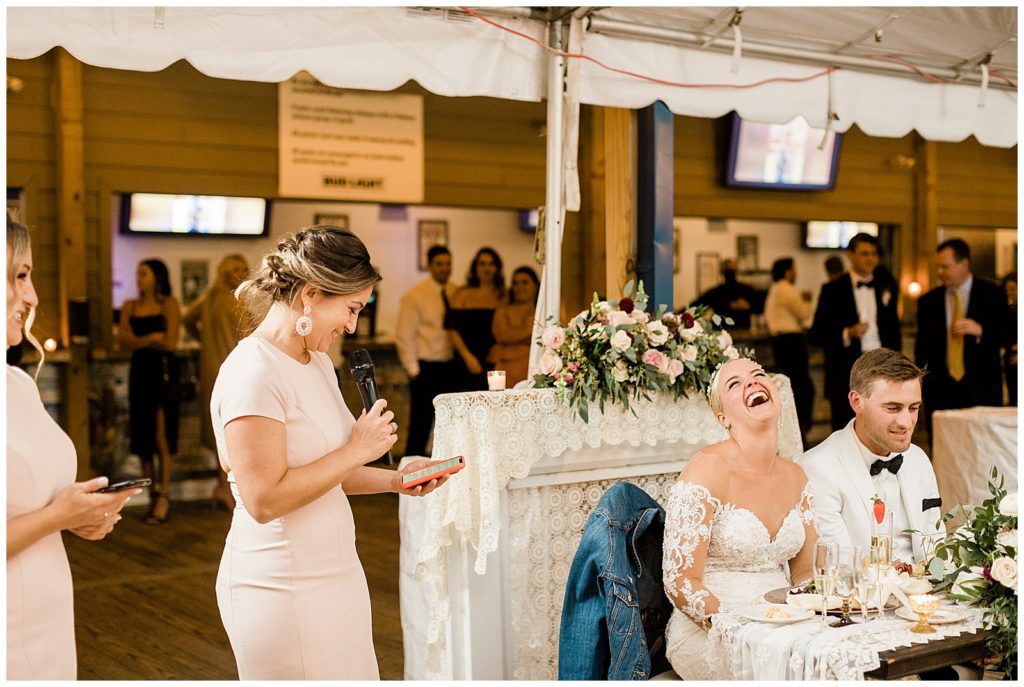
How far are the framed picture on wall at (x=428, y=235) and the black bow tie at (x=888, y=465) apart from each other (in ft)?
25.1

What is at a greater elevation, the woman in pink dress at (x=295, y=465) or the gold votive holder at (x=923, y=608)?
the woman in pink dress at (x=295, y=465)

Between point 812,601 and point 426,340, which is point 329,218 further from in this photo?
point 812,601

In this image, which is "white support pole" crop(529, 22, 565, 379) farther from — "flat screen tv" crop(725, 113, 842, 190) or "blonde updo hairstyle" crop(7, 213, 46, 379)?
"flat screen tv" crop(725, 113, 842, 190)

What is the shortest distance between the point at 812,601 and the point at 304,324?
4.20ft

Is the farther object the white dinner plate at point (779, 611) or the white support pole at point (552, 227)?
the white support pole at point (552, 227)

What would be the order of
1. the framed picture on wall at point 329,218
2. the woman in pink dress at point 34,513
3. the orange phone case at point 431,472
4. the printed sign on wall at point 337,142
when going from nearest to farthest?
1. the woman in pink dress at point 34,513
2. the orange phone case at point 431,472
3. the printed sign on wall at point 337,142
4. the framed picture on wall at point 329,218

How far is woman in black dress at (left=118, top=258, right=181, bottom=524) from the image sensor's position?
23.5ft

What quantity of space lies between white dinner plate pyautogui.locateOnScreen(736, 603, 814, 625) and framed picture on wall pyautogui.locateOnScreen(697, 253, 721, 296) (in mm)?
9231

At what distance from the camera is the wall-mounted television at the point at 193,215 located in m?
9.15

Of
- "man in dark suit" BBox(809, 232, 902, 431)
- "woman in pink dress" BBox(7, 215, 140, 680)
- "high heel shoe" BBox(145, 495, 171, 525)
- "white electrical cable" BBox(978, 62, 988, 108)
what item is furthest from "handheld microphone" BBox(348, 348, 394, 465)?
"high heel shoe" BBox(145, 495, 171, 525)

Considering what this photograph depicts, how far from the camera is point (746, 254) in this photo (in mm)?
11852

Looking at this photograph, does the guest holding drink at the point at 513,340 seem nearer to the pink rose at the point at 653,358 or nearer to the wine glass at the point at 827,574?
the pink rose at the point at 653,358

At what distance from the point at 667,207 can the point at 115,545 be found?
12.6ft

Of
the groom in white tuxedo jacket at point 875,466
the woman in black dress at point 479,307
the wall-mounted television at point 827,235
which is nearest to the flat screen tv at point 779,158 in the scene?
the wall-mounted television at point 827,235
